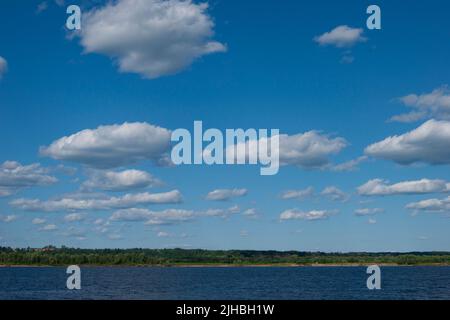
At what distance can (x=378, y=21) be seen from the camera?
123 ft
